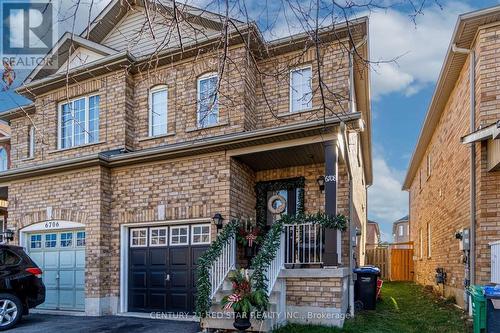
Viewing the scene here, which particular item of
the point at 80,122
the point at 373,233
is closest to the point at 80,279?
the point at 80,122

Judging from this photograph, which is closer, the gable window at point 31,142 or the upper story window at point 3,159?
the gable window at point 31,142

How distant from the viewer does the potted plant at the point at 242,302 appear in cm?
701

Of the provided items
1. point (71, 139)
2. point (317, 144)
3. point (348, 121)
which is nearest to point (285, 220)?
point (317, 144)

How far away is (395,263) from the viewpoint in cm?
2097

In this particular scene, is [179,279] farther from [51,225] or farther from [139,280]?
[51,225]

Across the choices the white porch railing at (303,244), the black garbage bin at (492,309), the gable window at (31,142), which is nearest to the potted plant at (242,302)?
the white porch railing at (303,244)

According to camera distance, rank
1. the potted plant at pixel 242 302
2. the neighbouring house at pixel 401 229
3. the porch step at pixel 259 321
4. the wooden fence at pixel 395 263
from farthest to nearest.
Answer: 1. the neighbouring house at pixel 401 229
2. the wooden fence at pixel 395 263
3. the porch step at pixel 259 321
4. the potted plant at pixel 242 302

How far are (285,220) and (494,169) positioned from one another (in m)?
4.26

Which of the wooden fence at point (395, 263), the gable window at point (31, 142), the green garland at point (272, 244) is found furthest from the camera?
the wooden fence at point (395, 263)

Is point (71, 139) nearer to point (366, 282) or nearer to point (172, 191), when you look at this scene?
point (172, 191)

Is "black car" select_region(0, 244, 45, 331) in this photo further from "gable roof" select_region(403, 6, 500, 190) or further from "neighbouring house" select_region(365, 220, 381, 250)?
"neighbouring house" select_region(365, 220, 381, 250)

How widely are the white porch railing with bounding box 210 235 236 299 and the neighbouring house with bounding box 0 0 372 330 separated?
0.12ft

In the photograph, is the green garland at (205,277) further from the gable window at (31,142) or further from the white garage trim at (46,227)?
the gable window at (31,142)

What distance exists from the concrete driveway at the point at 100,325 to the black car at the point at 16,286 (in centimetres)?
32
